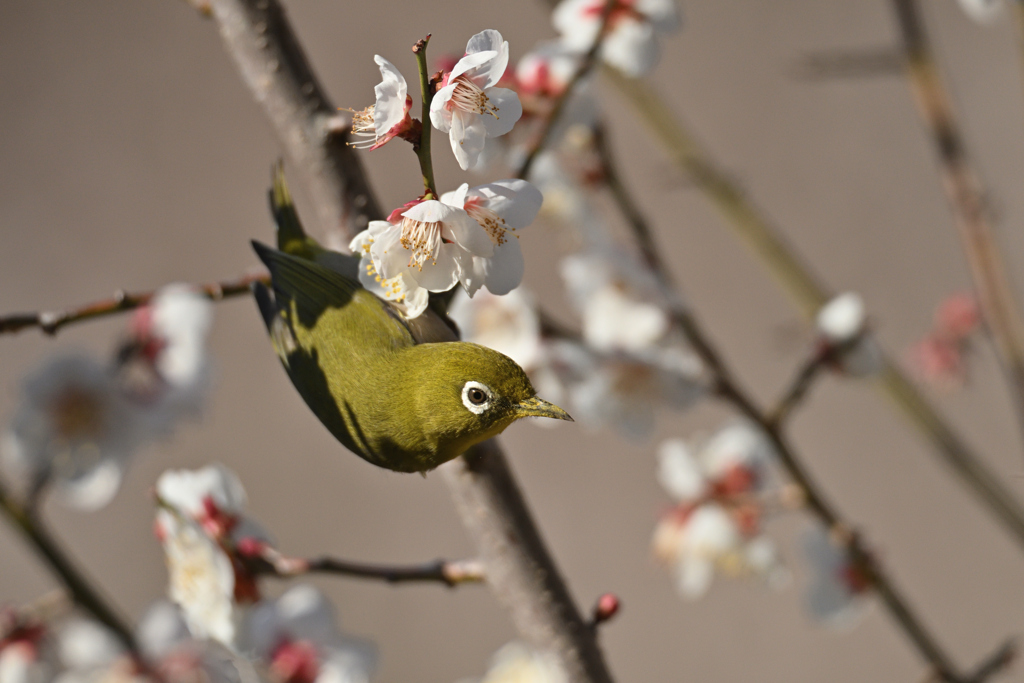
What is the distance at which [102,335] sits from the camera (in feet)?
7.38

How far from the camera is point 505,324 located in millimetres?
893

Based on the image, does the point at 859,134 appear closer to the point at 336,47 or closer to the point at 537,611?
the point at 336,47

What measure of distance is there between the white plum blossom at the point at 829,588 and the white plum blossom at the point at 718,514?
0.04m

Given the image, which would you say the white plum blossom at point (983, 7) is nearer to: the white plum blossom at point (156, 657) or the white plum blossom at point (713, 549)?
the white plum blossom at point (713, 549)

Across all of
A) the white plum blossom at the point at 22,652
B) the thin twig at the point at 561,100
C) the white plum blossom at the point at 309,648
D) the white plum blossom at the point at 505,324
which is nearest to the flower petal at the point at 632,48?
the thin twig at the point at 561,100

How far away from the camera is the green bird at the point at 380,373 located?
49 centimetres

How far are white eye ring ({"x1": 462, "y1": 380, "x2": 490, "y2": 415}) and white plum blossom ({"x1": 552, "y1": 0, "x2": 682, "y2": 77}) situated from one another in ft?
1.26

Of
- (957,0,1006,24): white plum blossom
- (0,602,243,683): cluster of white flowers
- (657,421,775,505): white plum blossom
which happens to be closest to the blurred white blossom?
(657,421,775,505): white plum blossom

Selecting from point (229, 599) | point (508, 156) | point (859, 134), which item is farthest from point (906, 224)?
point (229, 599)

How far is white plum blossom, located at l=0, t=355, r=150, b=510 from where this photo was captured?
89 cm

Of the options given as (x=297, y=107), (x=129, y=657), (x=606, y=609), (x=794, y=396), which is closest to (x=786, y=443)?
(x=794, y=396)

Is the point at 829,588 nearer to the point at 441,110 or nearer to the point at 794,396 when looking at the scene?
the point at 794,396

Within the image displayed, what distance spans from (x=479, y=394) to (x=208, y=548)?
281 mm

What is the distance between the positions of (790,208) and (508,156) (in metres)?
1.65
